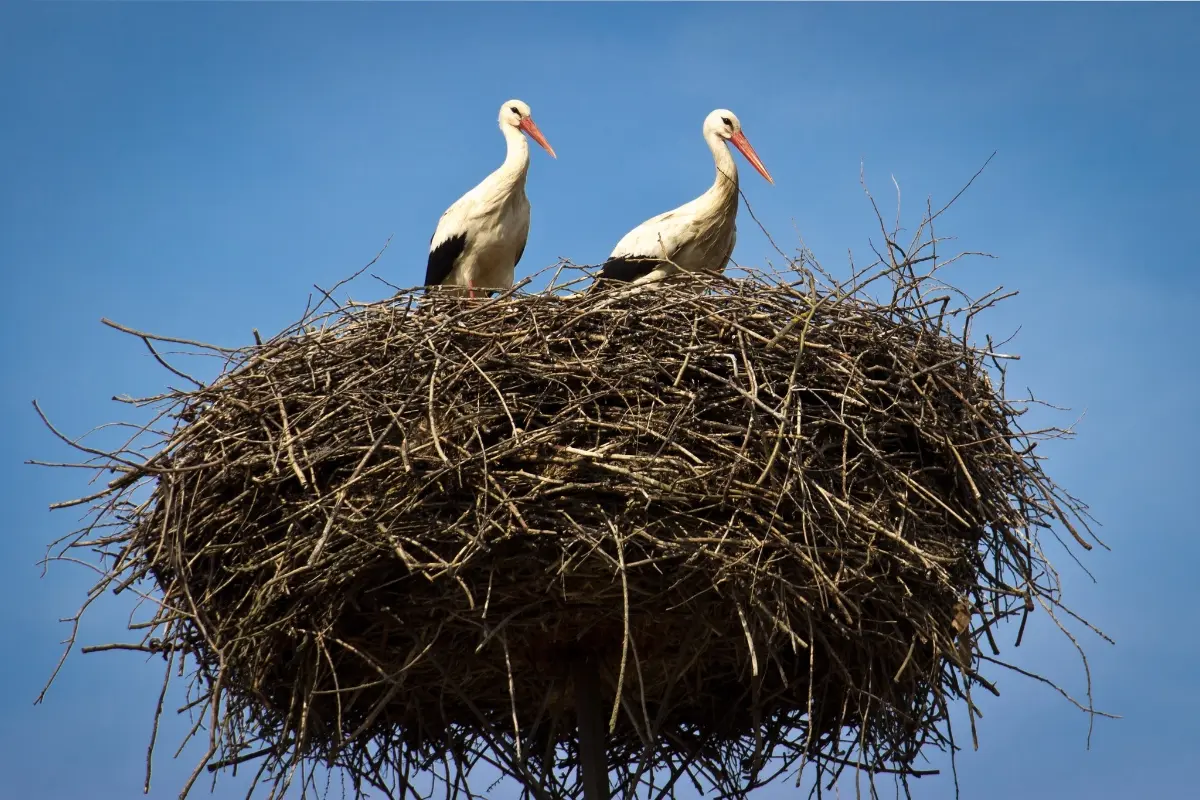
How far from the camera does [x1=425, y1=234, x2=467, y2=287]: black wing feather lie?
25.4 ft

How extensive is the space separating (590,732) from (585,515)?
3.34 ft

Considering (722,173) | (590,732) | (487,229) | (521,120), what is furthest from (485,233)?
(590,732)

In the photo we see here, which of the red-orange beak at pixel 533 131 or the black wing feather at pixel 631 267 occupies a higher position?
the red-orange beak at pixel 533 131

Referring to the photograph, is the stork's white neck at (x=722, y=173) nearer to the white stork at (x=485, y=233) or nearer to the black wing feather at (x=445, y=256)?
the white stork at (x=485, y=233)

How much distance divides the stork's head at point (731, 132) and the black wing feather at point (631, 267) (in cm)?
105

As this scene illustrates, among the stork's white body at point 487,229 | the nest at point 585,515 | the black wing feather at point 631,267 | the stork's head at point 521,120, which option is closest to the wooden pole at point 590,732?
the nest at point 585,515

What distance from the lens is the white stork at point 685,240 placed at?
288 inches

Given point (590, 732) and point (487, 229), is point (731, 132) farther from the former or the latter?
point (590, 732)

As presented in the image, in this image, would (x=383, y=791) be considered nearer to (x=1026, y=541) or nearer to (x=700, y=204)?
(x=1026, y=541)

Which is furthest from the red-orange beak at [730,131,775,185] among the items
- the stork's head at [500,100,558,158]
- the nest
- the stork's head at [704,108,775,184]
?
the nest

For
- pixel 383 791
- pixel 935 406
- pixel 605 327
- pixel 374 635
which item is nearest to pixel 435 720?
pixel 383 791

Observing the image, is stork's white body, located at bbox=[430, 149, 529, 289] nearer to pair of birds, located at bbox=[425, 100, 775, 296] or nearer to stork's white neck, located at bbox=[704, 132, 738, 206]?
pair of birds, located at bbox=[425, 100, 775, 296]

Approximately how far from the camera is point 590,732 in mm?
5746

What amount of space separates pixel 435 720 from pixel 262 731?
784 millimetres
